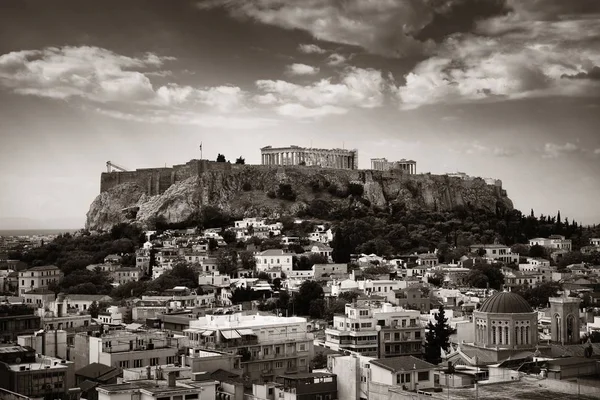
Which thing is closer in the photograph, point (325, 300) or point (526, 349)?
point (526, 349)

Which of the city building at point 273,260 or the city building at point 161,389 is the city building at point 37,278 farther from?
the city building at point 161,389

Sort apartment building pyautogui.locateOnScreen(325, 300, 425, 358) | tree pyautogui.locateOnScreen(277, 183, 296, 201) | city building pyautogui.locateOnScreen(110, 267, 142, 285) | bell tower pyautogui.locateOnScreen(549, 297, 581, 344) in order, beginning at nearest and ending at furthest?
apartment building pyautogui.locateOnScreen(325, 300, 425, 358)
bell tower pyautogui.locateOnScreen(549, 297, 581, 344)
city building pyautogui.locateOnScreen(110, 267, 142, 285)
tree pyautogui.locateOnScreen(277, 183, 296, 201)

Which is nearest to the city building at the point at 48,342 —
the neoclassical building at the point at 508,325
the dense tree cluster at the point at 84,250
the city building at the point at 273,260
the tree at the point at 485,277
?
the neoclassical building at the point at 508,325

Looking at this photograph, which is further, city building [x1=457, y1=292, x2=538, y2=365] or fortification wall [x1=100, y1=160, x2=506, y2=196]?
fortification wall [x1=100, y1=160, x2=506, y2=196]

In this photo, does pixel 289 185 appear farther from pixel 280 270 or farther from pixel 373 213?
pixel 280 270

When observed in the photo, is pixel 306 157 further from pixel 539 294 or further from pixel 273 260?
pixel 539 294

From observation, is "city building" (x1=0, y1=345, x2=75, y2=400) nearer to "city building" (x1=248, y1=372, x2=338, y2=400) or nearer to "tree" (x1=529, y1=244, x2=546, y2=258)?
"city building" (x1=248, y1=372, x2=338, y2=400)

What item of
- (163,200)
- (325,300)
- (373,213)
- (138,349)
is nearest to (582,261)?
(373,213)

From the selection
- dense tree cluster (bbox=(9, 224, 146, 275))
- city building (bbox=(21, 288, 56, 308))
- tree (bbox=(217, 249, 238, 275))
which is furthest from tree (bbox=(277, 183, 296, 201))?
city building (bbox=(21, 288, 56, 308))
